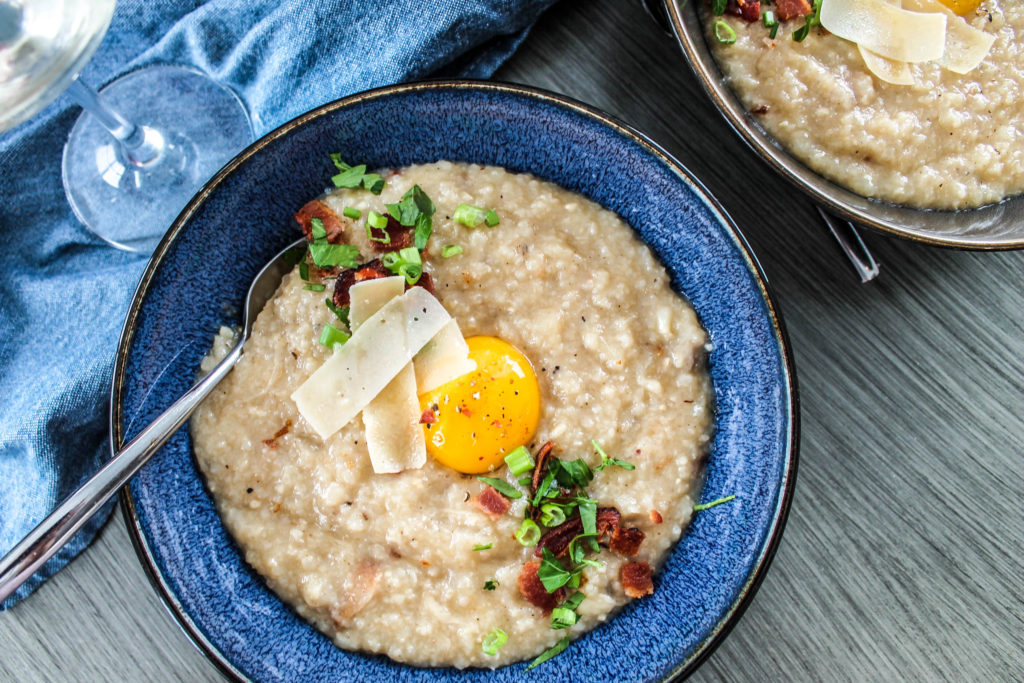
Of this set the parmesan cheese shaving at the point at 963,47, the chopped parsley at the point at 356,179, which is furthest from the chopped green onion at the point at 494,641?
the parmesan cheese shaving at the point at 963,47

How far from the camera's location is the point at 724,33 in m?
2.67

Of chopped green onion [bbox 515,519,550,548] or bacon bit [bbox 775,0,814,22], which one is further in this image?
bacon bit [bbox 775,0,814,22]

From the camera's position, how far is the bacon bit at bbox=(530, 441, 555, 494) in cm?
237

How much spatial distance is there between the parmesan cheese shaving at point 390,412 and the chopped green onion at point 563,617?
0.60 meters

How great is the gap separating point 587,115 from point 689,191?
0.39 meters

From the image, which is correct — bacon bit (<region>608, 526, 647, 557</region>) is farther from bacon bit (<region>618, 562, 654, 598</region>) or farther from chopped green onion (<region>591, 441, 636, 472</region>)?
chopped green onion (<region>591, 441, 636, 472</region>)

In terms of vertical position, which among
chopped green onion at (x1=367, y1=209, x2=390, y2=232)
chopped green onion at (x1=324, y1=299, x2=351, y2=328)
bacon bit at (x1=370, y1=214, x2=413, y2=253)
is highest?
chopped green onion at (x1=367, y1=209, x2=390, y2=232)

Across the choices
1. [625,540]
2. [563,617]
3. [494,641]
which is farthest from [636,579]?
[494,641]

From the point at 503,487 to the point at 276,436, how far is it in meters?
0.72

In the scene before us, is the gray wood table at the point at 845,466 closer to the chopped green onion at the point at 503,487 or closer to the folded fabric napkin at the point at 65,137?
the folded fabric napkin at the point at 65,137

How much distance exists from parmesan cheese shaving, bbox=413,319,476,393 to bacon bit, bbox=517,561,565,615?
0.61 meters

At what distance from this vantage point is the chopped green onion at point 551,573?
2.30 metres

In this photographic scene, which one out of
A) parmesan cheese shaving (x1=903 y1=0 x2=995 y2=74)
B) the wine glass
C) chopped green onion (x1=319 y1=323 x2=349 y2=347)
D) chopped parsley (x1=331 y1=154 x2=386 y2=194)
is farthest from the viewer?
the wine glass

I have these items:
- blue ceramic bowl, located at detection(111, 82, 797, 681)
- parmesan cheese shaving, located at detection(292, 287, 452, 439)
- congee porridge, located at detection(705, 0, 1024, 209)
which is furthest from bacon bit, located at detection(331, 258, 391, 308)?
congee porridge, located at detection(705, 0, 1024, 209)
